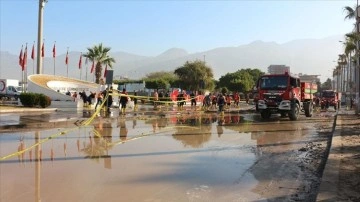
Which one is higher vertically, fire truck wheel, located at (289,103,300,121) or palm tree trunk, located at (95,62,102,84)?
palm tree trunk, located at (95,62,102,84)

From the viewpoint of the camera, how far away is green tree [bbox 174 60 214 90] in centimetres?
8412

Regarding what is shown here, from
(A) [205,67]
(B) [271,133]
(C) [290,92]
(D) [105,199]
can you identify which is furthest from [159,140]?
(A) [205,67]

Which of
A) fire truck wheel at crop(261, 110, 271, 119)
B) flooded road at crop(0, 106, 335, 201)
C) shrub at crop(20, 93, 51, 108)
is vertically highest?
shrub at crop(20, 93, 51, 108)

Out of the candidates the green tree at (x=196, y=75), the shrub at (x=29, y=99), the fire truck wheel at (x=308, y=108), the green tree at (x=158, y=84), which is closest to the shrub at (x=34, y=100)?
the shrub at (x=29, y=99)

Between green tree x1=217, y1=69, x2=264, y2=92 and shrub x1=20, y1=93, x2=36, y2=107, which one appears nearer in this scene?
shrub x1=20, y1=93, x2=36, y2=107

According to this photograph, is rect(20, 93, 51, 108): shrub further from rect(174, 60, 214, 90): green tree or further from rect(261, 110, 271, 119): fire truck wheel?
rect(174, 60, 214, 90): green tree

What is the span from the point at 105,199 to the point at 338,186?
3911mm

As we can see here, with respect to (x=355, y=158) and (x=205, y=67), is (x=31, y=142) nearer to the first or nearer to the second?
(x=355, y=158)

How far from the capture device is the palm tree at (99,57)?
68438 millimetres

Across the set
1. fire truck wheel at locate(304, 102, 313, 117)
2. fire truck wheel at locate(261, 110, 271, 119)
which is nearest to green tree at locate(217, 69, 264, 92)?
fire truck wheel at locate(304, 102, 313, 117)

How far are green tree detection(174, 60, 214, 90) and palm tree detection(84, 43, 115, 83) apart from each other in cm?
2021

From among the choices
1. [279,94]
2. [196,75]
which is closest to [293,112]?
[279,94]

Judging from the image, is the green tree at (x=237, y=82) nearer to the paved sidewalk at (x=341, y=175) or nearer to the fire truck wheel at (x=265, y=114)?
the fire truck wheel at (x=265, y=114)

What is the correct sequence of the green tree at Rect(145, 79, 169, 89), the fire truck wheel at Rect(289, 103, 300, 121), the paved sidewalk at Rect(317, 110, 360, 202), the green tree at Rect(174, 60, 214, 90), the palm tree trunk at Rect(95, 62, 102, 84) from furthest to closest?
1. the green tree at Rect(145, 79, 169, 89)
2. the green tree at Rect(174, 60, 214, 90)
3. the palm tree trunk at Rect(95, 62, 102, 84)
4. the fire truck wheel at Rect(289, 103, 300, 121)
5. the paved sidewalk at Rect(317, 110, 360, 202)
